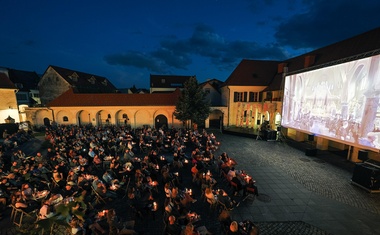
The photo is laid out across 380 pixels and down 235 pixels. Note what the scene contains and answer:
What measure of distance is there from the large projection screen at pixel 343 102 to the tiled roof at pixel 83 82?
3650 cm

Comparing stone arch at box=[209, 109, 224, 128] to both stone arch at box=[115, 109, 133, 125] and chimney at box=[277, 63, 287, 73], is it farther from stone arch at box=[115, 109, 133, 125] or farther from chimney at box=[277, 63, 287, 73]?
stone arch at box=[115, 109, 133, 125]

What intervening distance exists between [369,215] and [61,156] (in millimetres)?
18482

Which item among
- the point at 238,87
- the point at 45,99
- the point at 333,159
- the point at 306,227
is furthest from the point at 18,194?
the point at 45,99

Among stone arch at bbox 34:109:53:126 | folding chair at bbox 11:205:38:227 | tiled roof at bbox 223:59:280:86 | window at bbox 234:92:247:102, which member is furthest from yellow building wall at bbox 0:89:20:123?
window at bbox 234:92:247:102

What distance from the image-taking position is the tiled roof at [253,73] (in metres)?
29.9

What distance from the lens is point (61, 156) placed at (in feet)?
40.4

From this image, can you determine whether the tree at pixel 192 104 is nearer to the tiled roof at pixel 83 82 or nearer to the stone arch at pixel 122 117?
the stone arch at pixel 122 117

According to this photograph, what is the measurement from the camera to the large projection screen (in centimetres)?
980

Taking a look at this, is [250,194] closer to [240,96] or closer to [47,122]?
[240,96]

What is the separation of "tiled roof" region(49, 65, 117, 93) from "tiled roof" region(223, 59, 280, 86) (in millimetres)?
30402

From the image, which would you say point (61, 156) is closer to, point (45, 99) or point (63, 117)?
point (63, 117)

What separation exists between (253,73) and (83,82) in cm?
3813

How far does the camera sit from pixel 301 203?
8.74 meters

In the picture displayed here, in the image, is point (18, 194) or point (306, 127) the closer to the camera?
point (18, 194)
